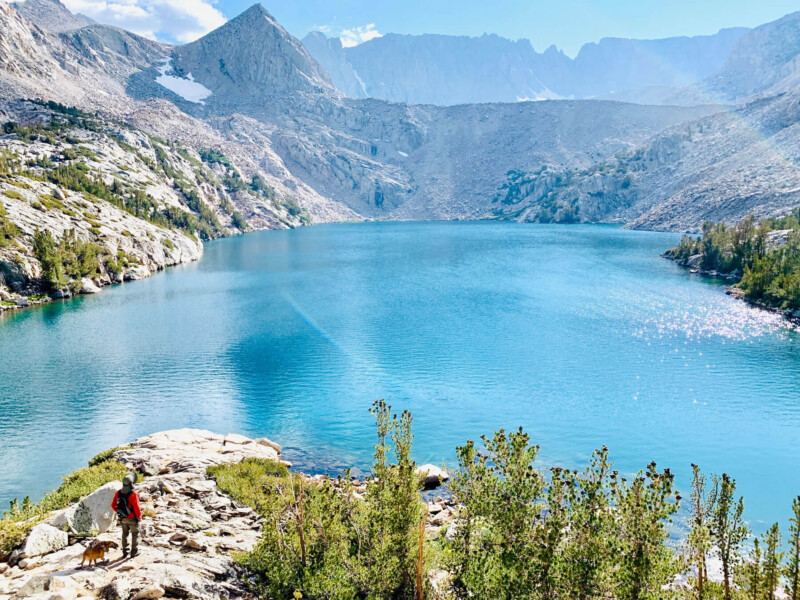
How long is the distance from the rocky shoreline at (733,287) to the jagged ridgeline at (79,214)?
118251 millimetres

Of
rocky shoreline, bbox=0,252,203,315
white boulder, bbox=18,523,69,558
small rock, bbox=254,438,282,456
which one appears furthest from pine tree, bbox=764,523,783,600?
rocky shoreline, bbox=0,252,203,315

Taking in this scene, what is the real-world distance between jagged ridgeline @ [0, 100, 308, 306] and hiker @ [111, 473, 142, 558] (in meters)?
87.0

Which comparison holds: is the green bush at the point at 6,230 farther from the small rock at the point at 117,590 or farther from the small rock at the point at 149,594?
the small rock at the point at 149,594

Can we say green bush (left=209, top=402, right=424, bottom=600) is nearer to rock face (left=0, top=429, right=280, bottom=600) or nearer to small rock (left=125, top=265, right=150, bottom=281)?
rock face (left=0, top=429, right=280, bottom=600)

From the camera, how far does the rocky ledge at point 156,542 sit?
15.5 metres

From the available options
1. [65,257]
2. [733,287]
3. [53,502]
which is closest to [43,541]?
[53,502]

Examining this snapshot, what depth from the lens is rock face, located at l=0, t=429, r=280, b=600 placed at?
15.5m

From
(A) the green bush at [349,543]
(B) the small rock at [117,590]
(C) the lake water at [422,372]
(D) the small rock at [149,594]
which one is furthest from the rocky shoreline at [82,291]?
(D) the small rock at [149,594]

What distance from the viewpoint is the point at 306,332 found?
6956 cm

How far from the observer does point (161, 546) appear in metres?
19.8

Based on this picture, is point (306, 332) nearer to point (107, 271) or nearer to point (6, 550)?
point (6, 550)

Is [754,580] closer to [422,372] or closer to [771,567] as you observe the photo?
[771,567]

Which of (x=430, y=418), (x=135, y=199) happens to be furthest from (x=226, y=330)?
(x=135, y=199)

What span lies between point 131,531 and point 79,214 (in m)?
120
